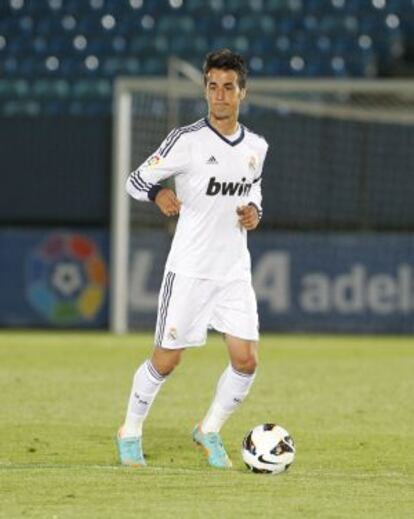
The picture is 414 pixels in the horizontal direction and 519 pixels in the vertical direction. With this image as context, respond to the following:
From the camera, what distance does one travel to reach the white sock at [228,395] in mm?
8562

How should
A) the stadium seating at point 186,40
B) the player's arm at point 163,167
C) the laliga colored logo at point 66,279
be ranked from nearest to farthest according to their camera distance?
1. the player's arm at point 163,167
2. the laliga colored logo at point 66,279
3. the stadium seating at point 186,40

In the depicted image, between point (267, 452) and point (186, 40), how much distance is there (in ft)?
50.7

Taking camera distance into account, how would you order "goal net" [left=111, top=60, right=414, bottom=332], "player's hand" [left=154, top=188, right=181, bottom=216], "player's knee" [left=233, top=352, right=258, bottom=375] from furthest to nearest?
"goal net" [left=111, top=60, right=414, bottom=332] < "player's knee" [left=233, top=352, right=258, bottom=375] < "player's hand" [left=154, top=188, right=181, bottom=216]

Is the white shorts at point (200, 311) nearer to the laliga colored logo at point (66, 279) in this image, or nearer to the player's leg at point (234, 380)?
the player's leg at point (234, 380)

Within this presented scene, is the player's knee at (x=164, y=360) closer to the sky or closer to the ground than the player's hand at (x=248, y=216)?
closer to the ground

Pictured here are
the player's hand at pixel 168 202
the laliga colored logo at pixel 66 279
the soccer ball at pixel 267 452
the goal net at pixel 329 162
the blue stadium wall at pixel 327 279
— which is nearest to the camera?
the soccer ball at pixel 267 452

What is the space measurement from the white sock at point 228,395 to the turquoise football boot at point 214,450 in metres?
0.05

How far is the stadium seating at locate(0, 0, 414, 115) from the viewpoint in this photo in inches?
888

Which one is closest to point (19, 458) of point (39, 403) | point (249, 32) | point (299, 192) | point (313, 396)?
point (39, 403)

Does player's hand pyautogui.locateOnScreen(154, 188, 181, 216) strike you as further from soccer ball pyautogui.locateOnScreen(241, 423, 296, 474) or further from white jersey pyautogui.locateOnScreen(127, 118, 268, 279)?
soccer ball pyautogui.locateOnScreen(241, 423, 296, 474)

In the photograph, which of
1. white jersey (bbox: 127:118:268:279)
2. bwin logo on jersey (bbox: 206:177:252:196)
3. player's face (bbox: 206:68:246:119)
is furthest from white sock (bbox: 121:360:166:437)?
player's face (bbox: 206:68:246:119)

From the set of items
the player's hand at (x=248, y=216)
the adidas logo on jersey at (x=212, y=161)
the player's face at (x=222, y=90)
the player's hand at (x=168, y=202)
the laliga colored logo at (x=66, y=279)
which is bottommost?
the laliga colored logo at (x=66, y=279)

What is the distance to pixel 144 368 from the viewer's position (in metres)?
8.47

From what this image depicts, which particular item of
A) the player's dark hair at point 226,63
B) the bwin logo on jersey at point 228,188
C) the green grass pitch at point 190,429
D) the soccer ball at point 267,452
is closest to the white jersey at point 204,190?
the bwin logo on jersey at point 228,188
